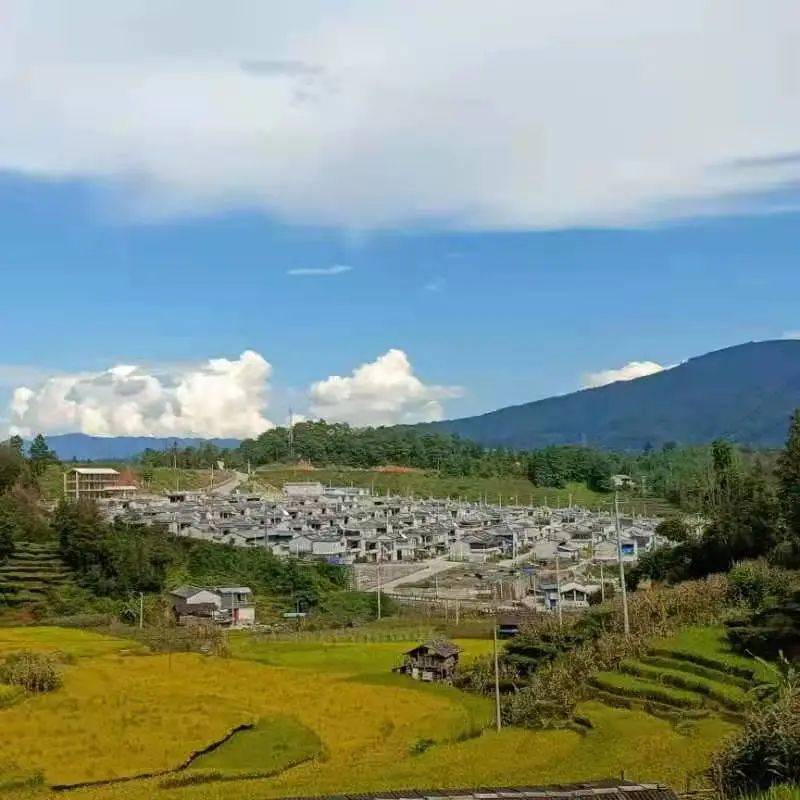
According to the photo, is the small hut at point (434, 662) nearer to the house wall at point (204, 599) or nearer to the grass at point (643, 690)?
the grass at point (643, 690)

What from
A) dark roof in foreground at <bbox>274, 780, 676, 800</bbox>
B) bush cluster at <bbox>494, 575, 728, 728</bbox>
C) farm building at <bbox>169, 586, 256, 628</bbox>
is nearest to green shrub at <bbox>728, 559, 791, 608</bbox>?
bush cluster at <bbox>494, 575, 728, 728</bbox>

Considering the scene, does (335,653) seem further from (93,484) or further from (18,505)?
(93,484)

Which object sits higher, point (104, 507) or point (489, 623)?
point (104, 507)

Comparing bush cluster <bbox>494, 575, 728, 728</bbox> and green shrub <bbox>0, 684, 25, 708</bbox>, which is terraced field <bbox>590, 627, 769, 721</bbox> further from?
green shrub <bbox>0, 684, 25, 708</bbox>

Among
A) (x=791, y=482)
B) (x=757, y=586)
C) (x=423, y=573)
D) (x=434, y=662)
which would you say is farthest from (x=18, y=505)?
(x=757, y=586)

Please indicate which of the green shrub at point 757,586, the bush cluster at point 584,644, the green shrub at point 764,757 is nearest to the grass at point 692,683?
the bush cluster at point 584,644

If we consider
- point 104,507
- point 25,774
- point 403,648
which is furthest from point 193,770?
point 104,507

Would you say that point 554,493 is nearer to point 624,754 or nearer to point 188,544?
point 188,544
